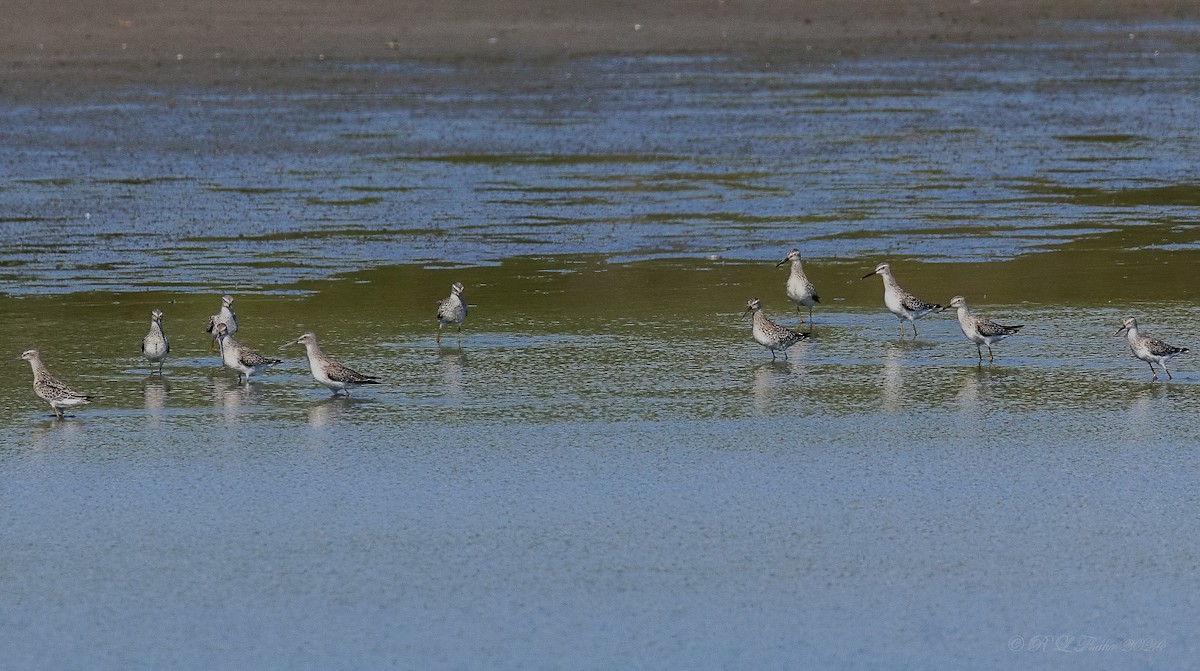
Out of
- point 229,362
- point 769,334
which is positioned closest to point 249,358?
point 229,362

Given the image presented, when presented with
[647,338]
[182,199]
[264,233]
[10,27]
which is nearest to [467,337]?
[647,338]

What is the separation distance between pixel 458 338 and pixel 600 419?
3.20 metres

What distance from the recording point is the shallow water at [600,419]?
778cm

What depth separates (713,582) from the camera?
820 centimetres

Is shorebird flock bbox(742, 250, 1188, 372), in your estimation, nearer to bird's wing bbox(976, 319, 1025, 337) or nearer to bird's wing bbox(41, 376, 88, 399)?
bird's wing bbox(976, 319, 1025, 337)

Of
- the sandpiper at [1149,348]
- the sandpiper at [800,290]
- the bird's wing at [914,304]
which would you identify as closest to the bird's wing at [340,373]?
the sandpiper at [800,290]

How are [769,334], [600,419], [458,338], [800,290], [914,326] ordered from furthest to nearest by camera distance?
1. [800,290]
2. [914,326]
3. [458,338]
4. [769,334]
5. [600,419]

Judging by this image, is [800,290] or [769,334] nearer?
[769,334]

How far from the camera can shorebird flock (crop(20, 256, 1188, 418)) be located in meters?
12.1

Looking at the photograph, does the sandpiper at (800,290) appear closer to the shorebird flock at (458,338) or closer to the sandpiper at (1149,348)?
the shorebird flock at (458,338)

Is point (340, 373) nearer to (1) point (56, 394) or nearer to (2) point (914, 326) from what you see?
(1) point (56, 394)

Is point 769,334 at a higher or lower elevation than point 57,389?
higher

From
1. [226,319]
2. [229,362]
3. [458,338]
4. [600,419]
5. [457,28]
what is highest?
[457,28]

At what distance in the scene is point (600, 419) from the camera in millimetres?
11406
